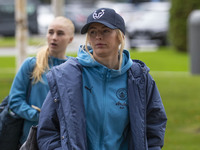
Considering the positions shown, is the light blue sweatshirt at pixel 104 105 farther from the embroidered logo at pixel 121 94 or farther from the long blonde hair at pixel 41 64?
the long blonde hair at pixel 41 64

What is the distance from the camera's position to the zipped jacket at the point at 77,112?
3.09m

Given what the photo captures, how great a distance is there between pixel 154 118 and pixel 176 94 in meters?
8.74

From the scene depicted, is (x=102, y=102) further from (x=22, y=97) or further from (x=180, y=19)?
(x=180, y=19)

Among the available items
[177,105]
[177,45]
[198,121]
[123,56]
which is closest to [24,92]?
[123,56]

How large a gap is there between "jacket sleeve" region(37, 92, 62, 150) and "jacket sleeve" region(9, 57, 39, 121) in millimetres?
1079

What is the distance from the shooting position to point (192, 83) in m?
13.7

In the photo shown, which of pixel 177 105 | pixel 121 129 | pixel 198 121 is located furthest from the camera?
pixel 177 105

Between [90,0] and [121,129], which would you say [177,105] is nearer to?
[121,129]

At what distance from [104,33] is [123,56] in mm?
258

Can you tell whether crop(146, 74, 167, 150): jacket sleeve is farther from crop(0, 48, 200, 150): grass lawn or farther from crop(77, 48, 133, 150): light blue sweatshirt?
crop(0, 48, 200, 150): grass lawn

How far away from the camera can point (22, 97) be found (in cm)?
438

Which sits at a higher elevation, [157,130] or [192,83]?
[157,130]

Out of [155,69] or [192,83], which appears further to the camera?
[155,69]

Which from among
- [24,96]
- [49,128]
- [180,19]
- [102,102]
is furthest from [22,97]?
[180,19]
